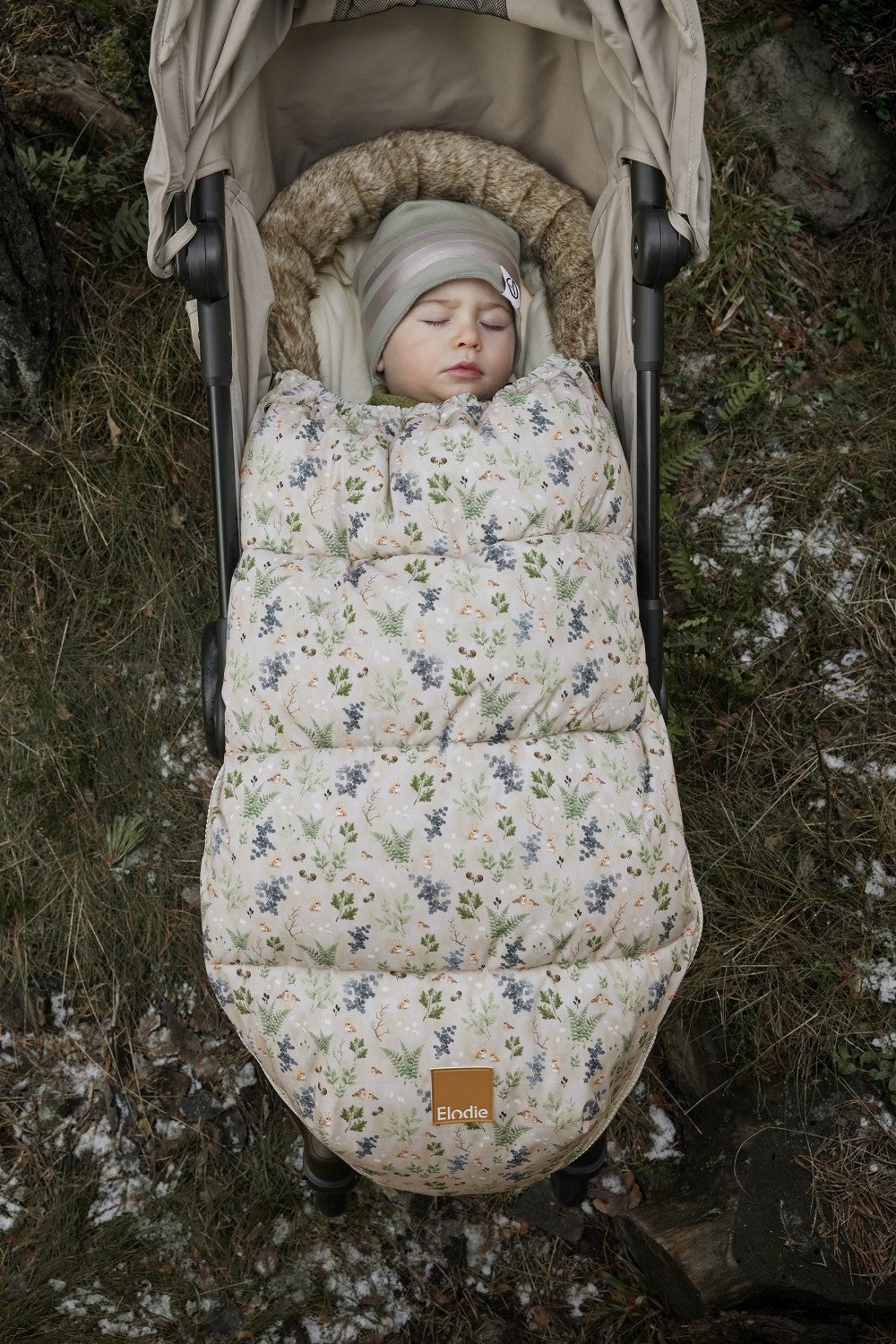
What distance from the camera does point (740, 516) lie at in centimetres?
290

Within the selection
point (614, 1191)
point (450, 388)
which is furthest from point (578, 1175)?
point (450, 388)

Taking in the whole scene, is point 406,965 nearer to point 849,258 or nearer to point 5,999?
point 5,999

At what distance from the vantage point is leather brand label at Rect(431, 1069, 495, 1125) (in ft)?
5.52

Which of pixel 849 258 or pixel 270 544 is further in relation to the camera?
pixel 849 258

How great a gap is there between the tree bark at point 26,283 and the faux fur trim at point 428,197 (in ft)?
1.90

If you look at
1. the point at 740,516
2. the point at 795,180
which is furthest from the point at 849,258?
the point at 740,516

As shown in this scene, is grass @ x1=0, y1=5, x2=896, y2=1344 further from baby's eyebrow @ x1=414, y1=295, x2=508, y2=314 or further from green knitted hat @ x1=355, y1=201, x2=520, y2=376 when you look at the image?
baby's eyebrow @ x1=414, y1=295, x2=508, y2=314

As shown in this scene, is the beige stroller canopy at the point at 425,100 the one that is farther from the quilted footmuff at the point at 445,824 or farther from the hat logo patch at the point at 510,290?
the quilted footmuff at the point at 445,824

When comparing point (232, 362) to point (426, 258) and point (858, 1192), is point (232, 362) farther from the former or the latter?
point (858, 1192)

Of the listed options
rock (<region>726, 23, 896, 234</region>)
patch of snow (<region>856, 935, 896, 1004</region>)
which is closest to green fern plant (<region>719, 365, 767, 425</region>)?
rock (<region>726, 23, 896, 234</region>)

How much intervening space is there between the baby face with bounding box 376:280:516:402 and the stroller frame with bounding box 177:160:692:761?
39 centimetres

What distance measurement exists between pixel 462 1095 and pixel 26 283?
212 cm

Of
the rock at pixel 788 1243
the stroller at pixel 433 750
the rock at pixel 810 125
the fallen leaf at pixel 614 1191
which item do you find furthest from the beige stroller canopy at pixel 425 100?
the fallen leaf at pixel 614 1191

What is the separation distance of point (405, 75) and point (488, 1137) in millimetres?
2373
